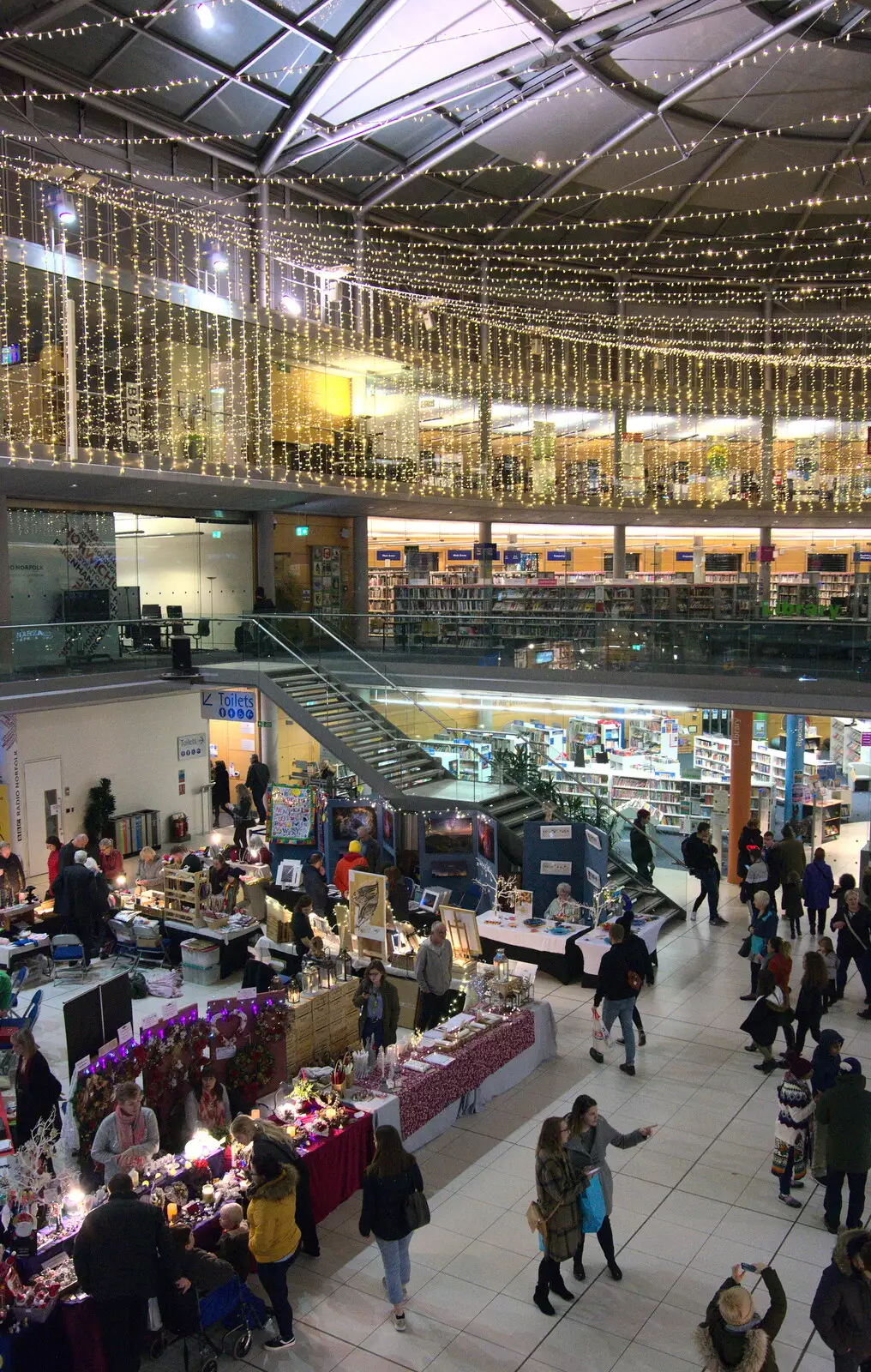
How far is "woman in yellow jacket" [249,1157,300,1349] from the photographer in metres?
5.43

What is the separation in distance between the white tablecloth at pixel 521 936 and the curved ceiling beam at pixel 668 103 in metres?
14.2

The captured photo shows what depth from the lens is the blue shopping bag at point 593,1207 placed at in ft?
19.5

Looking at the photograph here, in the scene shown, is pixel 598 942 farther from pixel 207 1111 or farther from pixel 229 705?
pixel 229 705

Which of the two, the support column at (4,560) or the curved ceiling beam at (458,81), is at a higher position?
the curved ceiling beam at (458,81)

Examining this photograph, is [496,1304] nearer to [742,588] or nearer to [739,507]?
[742,588]

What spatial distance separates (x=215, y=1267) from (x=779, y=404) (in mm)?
29113

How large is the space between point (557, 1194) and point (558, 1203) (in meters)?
0.05

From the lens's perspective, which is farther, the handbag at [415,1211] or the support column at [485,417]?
the support column at [485,417]

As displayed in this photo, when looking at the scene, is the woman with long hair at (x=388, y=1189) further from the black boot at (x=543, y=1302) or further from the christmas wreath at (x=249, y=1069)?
the christmas wreath at (x=249, y=1069)

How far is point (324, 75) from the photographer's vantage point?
17984 mm

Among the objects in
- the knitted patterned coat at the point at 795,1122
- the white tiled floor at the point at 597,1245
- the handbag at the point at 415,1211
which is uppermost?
the handbag at the point at 415,1211

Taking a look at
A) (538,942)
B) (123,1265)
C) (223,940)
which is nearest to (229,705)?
(223,940)

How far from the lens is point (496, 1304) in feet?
19.6

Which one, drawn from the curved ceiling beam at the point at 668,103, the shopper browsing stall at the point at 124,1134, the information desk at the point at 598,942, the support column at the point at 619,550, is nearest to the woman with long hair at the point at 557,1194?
the shopper browsing stall at the point at 124,1134
